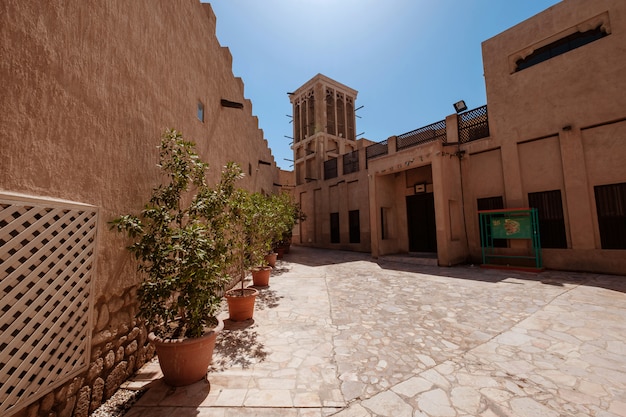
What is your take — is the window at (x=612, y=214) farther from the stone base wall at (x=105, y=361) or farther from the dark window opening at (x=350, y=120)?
the dark window opening at (x=350, y=120)

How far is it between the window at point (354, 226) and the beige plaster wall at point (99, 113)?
46.5 feet

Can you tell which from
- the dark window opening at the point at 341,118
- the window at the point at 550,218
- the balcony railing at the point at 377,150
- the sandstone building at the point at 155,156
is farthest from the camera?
the dark window opening at the point at 341,118

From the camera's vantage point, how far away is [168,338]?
3.10 m

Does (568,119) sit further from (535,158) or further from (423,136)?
(423,136)

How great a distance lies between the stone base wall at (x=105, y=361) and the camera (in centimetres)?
226

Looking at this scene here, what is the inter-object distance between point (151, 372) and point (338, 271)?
24.8 feet

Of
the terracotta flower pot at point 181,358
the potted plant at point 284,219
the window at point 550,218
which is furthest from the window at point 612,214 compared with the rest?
the terracotta flower pot at point 181,358

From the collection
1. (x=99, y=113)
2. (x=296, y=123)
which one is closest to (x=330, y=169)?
(x=296, y=123)

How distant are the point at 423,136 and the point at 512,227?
6209 mm

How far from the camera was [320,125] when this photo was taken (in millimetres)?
22250

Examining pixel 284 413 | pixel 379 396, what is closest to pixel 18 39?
pixel 284 413

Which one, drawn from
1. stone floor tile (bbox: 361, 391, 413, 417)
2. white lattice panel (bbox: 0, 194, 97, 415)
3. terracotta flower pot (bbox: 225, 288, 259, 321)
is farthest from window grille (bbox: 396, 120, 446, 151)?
white lattice panel (bbox: 0, 194, 97, 415)

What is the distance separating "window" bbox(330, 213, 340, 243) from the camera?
19200 millimetres

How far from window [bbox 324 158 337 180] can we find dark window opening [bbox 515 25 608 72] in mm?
11671
